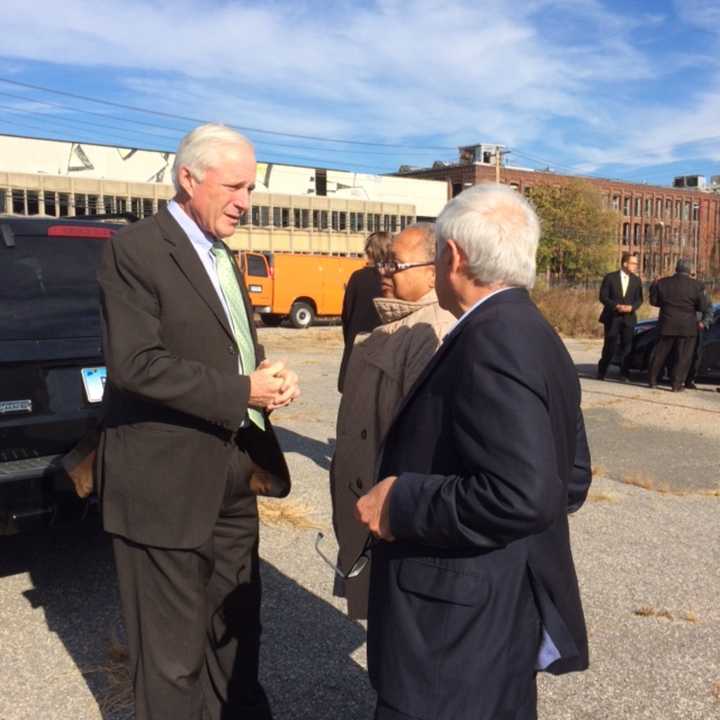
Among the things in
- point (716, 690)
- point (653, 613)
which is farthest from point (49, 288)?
point (716, 690)

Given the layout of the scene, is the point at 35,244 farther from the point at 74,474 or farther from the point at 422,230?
the point at 422,230

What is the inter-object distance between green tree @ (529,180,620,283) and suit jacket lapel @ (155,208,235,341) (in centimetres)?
6050

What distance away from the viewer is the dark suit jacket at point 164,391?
7.16 ft

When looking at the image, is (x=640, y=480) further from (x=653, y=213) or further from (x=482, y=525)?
(x=653, y=213)

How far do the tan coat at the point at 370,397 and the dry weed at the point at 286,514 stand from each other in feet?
7.75

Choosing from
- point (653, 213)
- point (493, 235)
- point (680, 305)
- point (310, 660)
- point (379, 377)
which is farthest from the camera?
point (653, 213)

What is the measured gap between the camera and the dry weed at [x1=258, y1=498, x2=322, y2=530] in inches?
202

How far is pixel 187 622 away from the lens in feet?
A: 8.20

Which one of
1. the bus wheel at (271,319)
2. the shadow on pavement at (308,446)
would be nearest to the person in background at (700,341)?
the shadow on pavement at (308,446)

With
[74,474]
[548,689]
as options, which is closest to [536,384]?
[74,474]

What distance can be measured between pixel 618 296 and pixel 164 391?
11.0 meters

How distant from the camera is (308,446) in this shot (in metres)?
7.53

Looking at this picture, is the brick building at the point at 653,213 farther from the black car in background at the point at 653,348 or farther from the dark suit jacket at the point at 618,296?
the dark suit jacket at the point at 618,296

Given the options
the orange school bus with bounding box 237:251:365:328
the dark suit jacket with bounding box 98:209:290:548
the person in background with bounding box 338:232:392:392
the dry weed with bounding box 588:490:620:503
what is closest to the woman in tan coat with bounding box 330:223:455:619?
the dark suit jacket with bounding box 98:209:290:548
